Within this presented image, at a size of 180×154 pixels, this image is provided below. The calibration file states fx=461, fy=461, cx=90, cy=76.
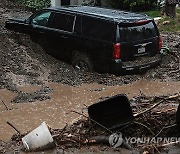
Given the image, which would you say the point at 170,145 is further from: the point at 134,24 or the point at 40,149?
the point at 134,24

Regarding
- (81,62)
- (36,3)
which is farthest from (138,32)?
(36,3)

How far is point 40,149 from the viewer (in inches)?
253

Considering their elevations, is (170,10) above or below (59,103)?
above

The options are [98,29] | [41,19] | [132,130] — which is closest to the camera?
[132,130]

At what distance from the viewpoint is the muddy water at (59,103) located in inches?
360

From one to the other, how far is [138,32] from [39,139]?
20.2 ft

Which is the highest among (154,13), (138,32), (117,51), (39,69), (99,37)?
(138,32)

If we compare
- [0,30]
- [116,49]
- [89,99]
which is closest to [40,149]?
[89,99]

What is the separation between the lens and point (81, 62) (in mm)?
12508

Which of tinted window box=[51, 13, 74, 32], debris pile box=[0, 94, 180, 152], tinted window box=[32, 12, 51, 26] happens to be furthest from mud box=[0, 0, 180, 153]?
debris pile box=[0, 94, 180, 152]

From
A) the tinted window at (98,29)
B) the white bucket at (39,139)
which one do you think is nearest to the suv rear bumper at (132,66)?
the tinted window at (98,29)

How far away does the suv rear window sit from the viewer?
11.6 m

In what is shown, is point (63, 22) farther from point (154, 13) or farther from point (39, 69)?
point (154, 13)

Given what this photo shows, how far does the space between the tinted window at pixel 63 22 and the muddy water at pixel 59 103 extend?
1798 mm
